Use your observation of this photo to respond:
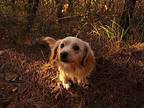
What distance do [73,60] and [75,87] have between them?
69 cm

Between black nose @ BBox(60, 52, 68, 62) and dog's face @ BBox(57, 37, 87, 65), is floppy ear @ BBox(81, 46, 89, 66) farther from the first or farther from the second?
black nose @ BBox(60, 52, 68, 62)

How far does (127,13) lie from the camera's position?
23.6 ft

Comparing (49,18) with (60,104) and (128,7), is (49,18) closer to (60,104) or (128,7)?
(128,7)

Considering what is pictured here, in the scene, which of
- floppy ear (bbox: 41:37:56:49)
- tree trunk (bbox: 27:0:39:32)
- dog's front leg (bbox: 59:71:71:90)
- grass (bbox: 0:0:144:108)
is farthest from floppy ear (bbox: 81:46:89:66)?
tree trunk (bbox: 27:0:39:32)

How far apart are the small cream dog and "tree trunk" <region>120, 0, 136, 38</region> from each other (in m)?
1.58

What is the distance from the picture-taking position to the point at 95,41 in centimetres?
712

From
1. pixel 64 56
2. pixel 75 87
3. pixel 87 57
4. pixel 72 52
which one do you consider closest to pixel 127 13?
pixel 87 57

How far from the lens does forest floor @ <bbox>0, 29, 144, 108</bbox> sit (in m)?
5.91

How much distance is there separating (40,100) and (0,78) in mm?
873

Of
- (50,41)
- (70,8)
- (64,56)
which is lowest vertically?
(50,41)

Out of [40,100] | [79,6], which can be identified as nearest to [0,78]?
[40,100]

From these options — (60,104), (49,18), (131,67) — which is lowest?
(60,104)

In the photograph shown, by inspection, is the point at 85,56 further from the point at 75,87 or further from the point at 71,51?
the point at 75,87

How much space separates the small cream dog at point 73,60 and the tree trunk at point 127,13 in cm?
158
